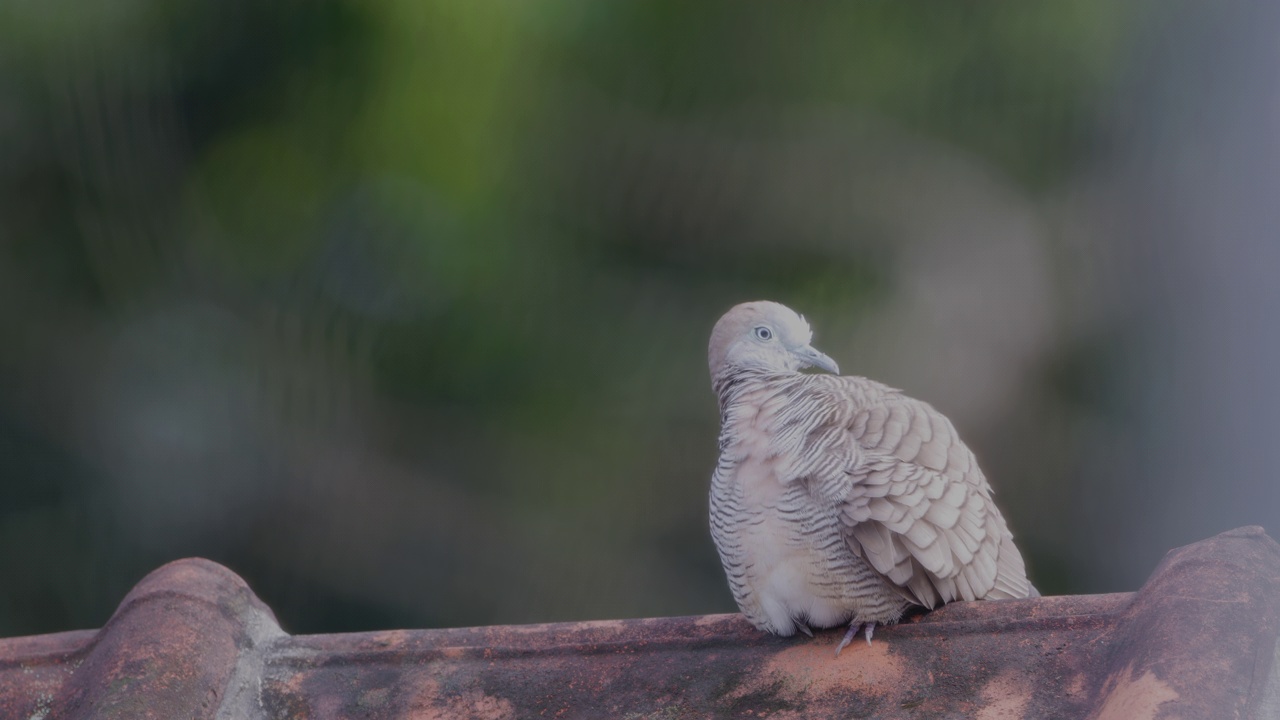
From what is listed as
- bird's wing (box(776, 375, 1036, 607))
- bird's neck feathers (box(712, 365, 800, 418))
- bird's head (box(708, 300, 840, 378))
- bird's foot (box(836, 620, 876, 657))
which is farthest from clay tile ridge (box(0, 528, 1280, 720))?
bird's head (box(708, 300, 840, 378))

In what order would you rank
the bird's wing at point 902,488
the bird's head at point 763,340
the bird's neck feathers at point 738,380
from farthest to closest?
the bird's head at point 763,340 → the bird's neck feathers at point 738,380 → the bird's wing at point 902,488

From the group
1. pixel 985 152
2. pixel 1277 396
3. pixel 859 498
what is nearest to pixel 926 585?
pixel 859 498

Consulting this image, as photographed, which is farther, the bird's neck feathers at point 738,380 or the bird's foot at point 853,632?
the bird's neck feathers at point 738,380

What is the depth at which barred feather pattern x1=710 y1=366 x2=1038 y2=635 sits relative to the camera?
2057 mm

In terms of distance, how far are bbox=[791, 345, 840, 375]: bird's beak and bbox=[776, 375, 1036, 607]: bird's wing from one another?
0.28 m

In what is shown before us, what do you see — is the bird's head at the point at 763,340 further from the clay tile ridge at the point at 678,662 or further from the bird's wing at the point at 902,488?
the clay tile ridge at the point at 678,662

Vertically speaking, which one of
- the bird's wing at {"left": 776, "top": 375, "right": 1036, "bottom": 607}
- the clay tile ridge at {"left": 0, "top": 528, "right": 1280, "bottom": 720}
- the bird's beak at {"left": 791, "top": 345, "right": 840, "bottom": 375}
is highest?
the bird's beak at {"left": 791, "top": 345, "right": 840, "bottom": 375}

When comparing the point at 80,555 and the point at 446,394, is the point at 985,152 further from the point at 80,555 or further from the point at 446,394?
the point at 80,555

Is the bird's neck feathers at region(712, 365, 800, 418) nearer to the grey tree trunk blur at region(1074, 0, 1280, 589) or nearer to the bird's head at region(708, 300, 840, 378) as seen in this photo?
the bird's head at region(708, 300, 840, 378)

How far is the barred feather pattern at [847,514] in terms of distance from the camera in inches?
81.0

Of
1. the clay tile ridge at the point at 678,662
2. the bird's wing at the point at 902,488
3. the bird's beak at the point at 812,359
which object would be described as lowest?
the clay tile ridge at the point at 678,662

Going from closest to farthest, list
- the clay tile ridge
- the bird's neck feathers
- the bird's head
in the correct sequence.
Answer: the clay tile ridge → the bird's neck feathers → the bird's head

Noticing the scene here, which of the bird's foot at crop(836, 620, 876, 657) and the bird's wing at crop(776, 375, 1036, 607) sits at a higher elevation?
the bird's wing at crop(776, 375, 1036, 607)

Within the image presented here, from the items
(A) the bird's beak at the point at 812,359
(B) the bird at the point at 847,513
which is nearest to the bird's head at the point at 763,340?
(A) the bird's beak at the point at 812,359
